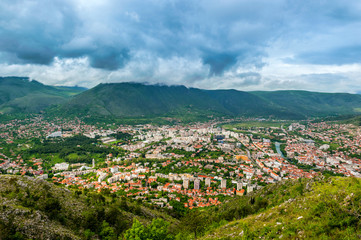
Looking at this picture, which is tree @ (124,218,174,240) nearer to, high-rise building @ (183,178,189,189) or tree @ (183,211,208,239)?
tree @ (183,211,208,239)

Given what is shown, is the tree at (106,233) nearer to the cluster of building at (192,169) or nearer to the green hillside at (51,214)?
the green hillside at (51,214)

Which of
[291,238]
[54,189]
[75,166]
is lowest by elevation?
[75,166]

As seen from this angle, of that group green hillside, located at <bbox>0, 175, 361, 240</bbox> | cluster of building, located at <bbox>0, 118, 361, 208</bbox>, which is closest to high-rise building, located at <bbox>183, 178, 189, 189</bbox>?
cluster of building, located at <bbox>0, 118, 361, 208</bbox>

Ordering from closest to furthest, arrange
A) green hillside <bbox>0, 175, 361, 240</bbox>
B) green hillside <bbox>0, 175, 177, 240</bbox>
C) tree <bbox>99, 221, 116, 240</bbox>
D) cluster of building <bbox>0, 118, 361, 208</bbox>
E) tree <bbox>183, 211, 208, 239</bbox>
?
green hillside <bbox>0, 175, 361, 240</bbox> < green hillside <bbox>0, 175, 177, 240</bbox> < tree <bbox>99, 221, 116, 240</bbox> < tree <bbox>183, 211, 208, 239</bbox> < cluster of building <bbox>0, 118, 361, 208</bbox>

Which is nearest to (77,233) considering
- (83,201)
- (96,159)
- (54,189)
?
(83,201)

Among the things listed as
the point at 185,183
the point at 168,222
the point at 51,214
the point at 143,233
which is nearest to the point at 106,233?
the point at 51,214

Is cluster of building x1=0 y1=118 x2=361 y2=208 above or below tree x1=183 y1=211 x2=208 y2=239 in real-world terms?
below

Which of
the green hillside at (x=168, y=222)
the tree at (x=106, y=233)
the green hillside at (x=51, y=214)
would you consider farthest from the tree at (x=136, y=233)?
the tree at (x=106, y=233)

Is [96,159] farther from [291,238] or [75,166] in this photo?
[291,238]

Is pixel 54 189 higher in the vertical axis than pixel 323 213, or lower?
lower

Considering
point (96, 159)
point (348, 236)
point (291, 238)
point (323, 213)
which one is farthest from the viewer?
point (96, 159)

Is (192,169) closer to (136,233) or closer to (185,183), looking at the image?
(185,183)
